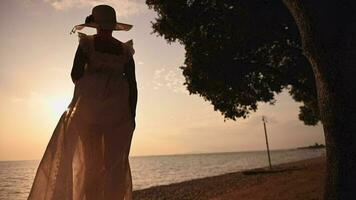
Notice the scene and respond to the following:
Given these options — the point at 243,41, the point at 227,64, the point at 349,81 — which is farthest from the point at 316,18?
the point at 227,64

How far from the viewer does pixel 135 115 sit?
4.69m

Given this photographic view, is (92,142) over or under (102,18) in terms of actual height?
under

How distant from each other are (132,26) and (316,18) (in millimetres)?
2943

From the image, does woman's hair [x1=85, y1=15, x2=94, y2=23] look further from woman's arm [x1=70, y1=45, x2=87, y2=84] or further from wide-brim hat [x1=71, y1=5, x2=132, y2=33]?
woman's arm [x1=70, y1=45, x2=87, y2=84]

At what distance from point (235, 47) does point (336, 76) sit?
29.5 feet

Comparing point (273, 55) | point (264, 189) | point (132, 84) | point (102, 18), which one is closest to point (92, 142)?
point (132, 84)

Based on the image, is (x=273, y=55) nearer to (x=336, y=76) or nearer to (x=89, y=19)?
(x=336, y=76)

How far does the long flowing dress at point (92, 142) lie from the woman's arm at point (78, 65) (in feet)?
0.16

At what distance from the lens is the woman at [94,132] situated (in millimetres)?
4219

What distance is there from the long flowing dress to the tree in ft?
10.8

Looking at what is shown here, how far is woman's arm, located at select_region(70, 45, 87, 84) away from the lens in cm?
440

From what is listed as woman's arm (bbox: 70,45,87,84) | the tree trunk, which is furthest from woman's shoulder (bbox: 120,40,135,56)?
the tree trunk

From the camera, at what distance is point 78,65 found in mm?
4414

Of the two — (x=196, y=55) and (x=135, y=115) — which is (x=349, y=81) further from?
(x=196, y=55)
